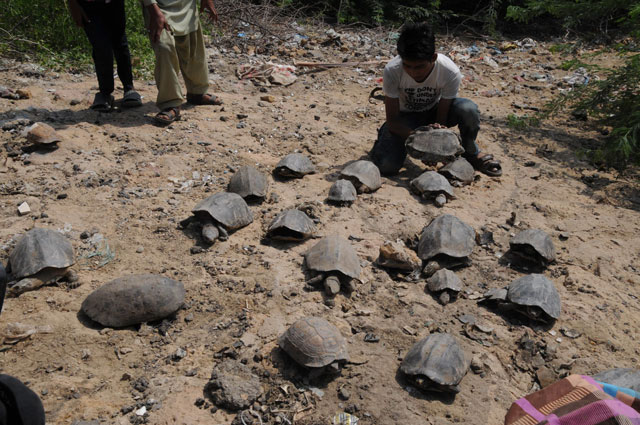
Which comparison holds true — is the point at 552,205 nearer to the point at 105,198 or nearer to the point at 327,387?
the point at 327,387

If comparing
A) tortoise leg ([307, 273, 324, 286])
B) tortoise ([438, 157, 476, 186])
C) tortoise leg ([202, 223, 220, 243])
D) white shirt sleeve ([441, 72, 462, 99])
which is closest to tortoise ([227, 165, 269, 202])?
tortoise leg ([202, 223, 220, 243])

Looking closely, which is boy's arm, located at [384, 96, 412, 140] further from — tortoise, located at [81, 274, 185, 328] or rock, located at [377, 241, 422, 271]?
tortoise, located at [81, 274, 185, 328]

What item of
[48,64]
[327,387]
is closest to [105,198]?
[327,387]

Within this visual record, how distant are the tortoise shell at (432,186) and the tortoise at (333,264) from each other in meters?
1.14

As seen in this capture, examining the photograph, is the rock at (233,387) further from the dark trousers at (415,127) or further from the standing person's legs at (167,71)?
the standing person's legs at (167,71)

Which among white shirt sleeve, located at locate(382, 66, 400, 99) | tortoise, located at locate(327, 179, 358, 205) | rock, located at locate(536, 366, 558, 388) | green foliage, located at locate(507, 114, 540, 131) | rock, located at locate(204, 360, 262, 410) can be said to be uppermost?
white shirt sleeve, located at locate(382, 66, 400, 99)

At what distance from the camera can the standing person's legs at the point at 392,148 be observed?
472 cm

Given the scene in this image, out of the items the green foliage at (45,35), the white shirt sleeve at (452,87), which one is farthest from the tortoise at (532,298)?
the green foliage at (45,35)

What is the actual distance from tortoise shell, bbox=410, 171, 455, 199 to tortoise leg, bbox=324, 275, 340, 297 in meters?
1.47

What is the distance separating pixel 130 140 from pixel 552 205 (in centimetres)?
399

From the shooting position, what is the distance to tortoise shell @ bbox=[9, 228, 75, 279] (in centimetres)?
296

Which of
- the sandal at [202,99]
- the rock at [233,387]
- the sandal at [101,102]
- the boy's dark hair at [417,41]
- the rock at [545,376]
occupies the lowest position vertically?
the rock at [545,376]

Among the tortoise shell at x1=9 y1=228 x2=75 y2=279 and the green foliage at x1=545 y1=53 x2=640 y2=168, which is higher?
the green foliage at x1=545 y1=53 x2=640 y2=168

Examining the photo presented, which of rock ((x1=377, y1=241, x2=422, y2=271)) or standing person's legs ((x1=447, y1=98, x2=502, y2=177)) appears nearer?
rock ((x1=377, y1=241, x2=422, y2=271))
